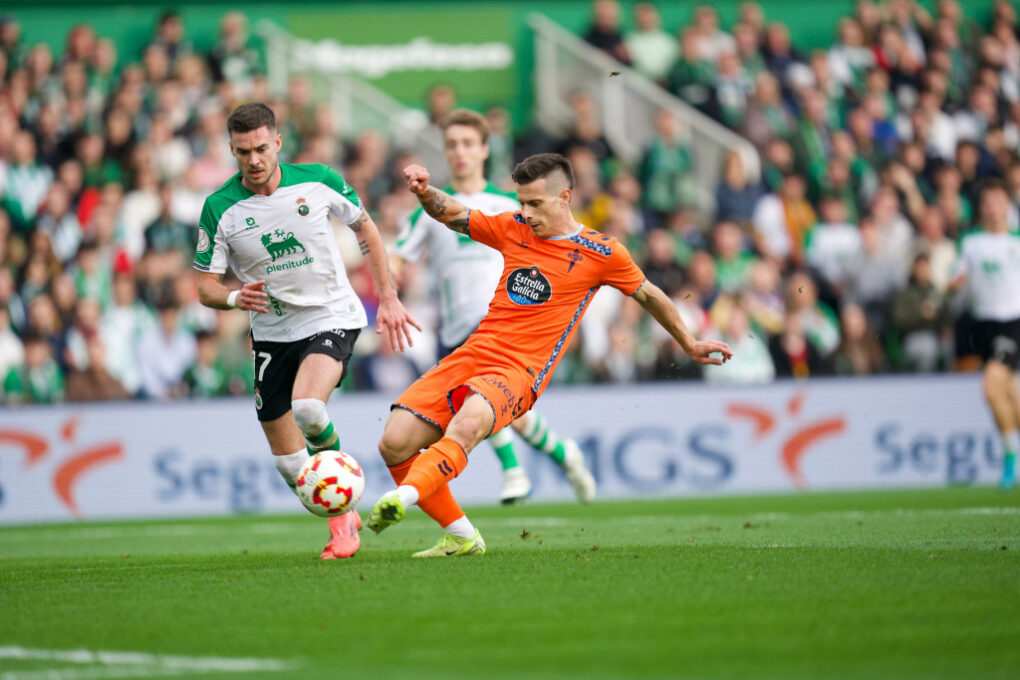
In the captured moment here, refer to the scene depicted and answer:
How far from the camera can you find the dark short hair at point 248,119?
7.55 m

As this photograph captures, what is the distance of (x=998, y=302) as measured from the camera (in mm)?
13406

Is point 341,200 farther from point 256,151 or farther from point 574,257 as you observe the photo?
point 574,257

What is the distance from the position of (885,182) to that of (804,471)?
16.7ft

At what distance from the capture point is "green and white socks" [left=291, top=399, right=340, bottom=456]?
7.57 meters

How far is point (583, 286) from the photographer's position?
7453 mm

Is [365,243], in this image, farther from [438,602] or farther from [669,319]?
[438,602]

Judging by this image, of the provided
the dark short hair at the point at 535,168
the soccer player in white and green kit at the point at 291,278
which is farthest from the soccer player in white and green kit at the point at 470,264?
the dark short hair at the point at 535,168

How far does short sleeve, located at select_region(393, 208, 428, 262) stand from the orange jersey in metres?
2.74

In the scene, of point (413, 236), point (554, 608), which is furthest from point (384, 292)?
point (554, 608)

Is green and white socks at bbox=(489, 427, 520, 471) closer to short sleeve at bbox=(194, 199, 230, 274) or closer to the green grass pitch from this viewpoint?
the green grass pitch

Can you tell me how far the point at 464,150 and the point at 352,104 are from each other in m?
9.82

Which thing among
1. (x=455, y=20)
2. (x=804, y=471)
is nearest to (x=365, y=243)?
(x=804, y=471)

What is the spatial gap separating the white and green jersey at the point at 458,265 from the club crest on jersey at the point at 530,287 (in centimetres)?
269

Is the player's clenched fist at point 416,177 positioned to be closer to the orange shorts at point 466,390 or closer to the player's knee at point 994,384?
the orange shorts at point 466,390
